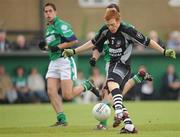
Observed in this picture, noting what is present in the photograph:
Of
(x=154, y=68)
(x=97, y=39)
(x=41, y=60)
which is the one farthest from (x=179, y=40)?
(x=97, y=39)

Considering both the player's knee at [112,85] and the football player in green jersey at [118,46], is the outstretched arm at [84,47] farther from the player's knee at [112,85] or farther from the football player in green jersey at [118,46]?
the player's knee at [112,85]

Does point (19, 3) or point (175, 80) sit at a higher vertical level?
point (19, 3)

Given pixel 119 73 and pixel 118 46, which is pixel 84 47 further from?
pixel 119 73

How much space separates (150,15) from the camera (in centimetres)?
3562

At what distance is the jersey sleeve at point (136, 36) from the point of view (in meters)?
14.1

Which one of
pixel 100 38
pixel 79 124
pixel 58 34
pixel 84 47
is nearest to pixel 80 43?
pixel 79 124

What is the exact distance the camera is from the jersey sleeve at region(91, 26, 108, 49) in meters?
Answer: 14.5

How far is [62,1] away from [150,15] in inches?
158

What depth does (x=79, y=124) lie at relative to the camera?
17125 millimetres

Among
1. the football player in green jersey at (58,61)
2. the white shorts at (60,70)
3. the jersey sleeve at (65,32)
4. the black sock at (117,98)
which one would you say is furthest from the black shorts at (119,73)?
the white shorts at (60,70)

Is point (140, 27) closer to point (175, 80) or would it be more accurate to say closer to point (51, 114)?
point (175, 80)

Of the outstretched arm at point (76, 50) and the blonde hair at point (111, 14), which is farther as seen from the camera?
the outstretched arm at point (76, 50)

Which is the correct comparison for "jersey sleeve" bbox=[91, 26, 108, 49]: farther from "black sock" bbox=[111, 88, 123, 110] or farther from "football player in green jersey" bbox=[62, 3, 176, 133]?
"black sock" bbox=[111, 88, 123, 110]

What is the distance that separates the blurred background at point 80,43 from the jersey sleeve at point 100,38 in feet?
48.9
